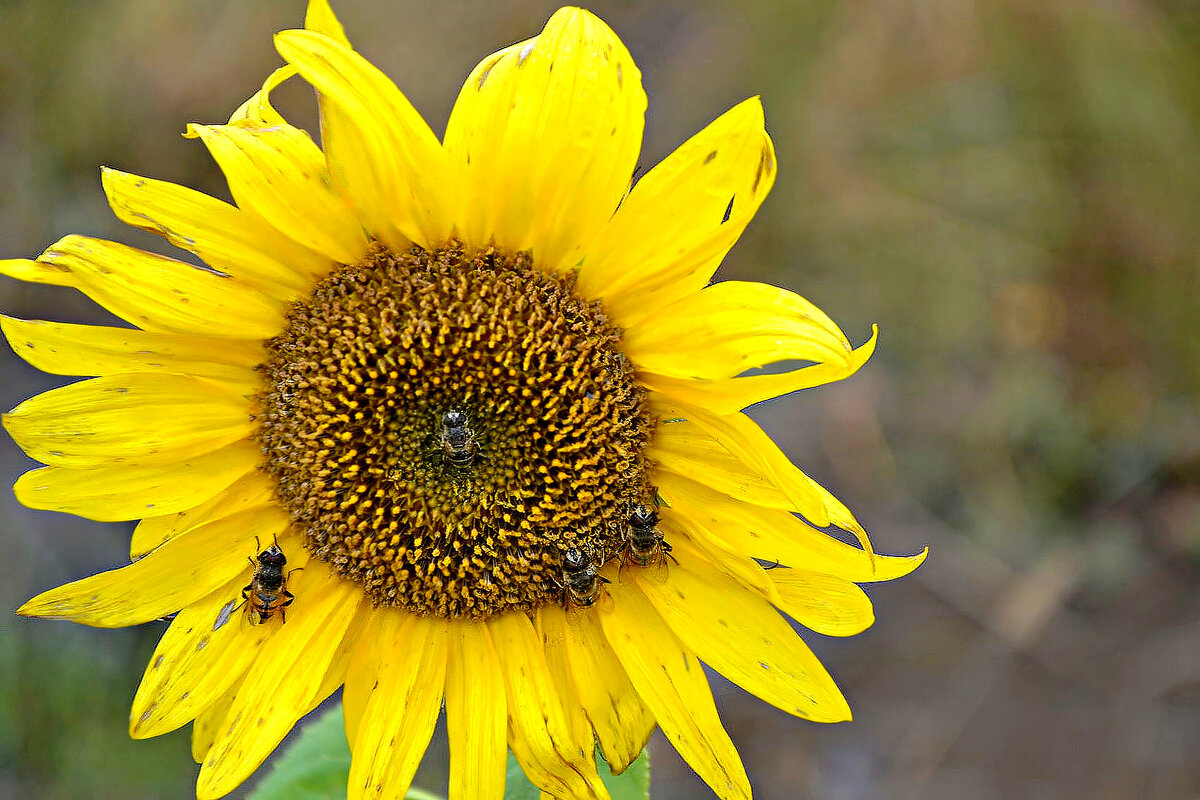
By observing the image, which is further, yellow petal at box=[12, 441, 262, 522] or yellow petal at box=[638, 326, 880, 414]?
yellow petal at box=[12, 441, 262, 522]

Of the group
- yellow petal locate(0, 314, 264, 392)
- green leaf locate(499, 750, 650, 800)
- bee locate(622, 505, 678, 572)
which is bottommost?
green leaf locate(499, 750, 650, 800)

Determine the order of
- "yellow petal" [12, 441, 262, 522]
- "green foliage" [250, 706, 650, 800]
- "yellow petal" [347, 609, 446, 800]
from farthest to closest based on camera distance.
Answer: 1. "green foliage" [250, 706, 650, 800]
2. "yellow petal" [347, 609, 446, 800]
3. "yellow petal" [12, 441, 262, 522]

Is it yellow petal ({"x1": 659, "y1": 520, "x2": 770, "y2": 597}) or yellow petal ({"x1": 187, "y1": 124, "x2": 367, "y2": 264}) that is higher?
yellow petal ({"x1": 187, "y1": 124, "x2": 367, "y2": 264})

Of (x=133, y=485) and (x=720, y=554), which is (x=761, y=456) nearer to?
(x=720, y=554)

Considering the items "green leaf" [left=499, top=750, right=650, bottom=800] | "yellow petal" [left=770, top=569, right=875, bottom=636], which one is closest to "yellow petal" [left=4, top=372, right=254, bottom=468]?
"green leaf" [left=499, top=750, right=650, bottom=800]

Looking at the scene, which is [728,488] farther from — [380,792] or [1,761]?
[1,761]

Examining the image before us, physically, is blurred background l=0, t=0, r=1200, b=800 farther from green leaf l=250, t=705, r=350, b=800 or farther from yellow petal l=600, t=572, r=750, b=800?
yellow petal l=600, t=572, r=750, b=800

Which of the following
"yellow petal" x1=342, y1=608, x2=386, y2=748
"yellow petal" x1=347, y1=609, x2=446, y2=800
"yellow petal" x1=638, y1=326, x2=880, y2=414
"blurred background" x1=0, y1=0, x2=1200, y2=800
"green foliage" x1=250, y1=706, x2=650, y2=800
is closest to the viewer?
"yellow petal" x1=638, y1=326, x2=880, y2=414

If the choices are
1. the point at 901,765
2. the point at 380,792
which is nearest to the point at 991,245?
the point at 901,765

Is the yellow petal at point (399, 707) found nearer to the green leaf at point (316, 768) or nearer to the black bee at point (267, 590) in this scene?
the black bee at point (267, 590)
